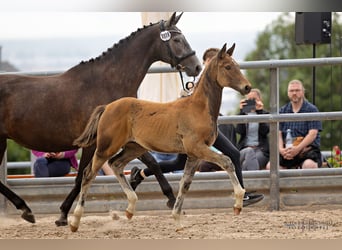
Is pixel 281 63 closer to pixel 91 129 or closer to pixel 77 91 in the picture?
pixel 77 91

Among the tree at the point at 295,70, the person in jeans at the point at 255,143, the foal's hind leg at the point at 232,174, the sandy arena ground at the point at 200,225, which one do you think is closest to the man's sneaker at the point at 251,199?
the sandy arena ground at the point at 200,225

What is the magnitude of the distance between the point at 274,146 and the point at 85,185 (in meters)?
2.23

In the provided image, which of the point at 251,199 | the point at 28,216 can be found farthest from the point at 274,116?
the point at 28,216

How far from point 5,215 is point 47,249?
3.35m

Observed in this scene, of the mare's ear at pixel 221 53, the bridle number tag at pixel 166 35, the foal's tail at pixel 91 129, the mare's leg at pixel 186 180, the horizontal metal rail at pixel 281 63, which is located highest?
the bridle number tag at pixel 166 35

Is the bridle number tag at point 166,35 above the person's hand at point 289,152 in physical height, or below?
above

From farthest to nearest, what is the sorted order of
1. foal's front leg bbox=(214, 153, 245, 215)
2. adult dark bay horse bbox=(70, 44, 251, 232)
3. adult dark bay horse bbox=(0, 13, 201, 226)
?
adult dark bay horse bbox=(0, 13, 201, 226) < adult dark bay horse bbox=(70, 44, 251, 232) < foal's front leg bbox=(214, 153, 245, 215)

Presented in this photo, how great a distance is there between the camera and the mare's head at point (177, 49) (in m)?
7.28

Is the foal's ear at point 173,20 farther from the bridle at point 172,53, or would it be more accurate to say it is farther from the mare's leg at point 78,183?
the mare's leg at point 78,183

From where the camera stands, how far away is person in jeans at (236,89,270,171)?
851 centimetres

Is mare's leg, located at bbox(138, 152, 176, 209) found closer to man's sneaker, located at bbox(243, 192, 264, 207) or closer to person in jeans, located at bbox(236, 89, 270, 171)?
man's sneaker, located at bbox(243, 192, 264, 207)

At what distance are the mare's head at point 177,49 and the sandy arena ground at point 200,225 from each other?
137 cm

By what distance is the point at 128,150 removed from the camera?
22.7ft

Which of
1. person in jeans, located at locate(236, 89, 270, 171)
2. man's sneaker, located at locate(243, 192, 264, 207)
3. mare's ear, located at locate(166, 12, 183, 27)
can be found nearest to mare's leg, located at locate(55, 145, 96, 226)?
mare's ear, located at locate(166, 12, 183, 27)
